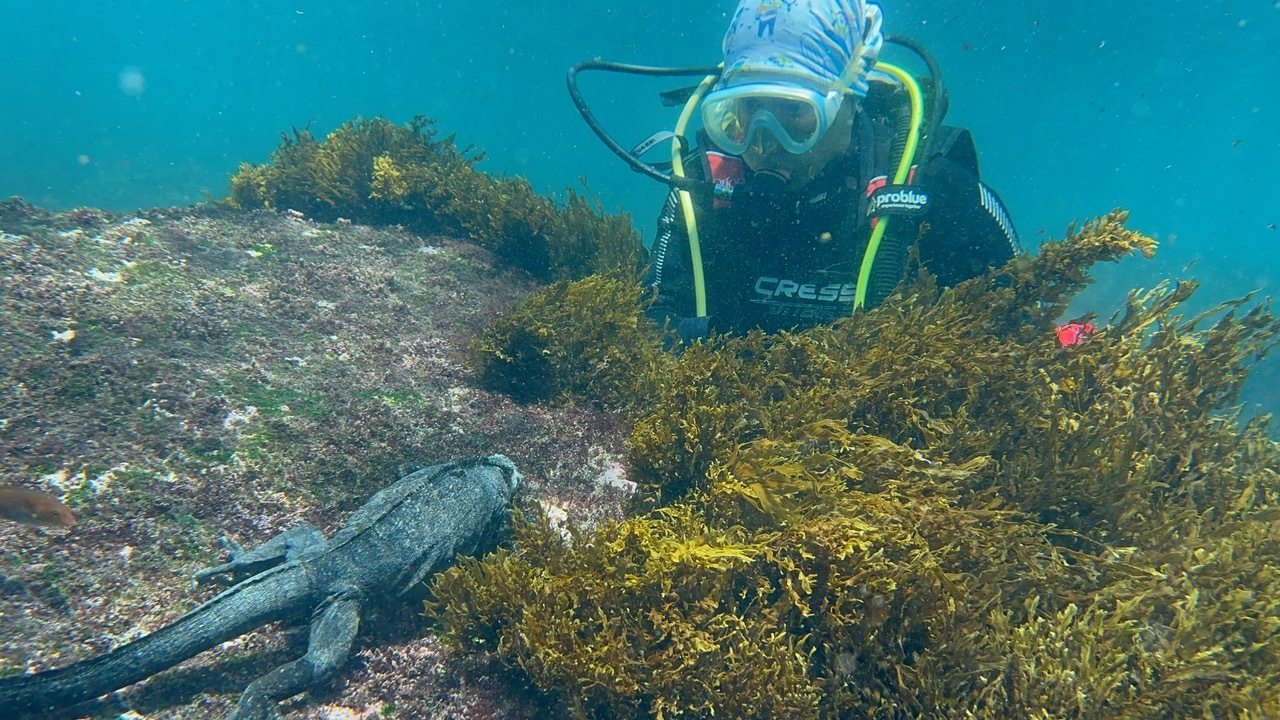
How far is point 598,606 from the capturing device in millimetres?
2725

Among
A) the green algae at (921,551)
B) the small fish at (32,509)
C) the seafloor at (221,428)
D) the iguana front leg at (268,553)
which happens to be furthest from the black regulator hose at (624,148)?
the small fish at (32,509)

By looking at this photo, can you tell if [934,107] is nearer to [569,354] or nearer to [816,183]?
[816,183]

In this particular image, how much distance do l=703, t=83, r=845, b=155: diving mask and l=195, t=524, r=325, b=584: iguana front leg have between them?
5127 mm

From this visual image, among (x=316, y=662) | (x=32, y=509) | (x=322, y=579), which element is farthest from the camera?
(x=322, y=579)

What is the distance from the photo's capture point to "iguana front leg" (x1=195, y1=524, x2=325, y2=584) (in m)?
3.07

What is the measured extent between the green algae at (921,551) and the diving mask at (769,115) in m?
2.19

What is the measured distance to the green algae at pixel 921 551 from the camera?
2.42m

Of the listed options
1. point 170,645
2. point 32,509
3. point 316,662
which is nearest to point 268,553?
point 170,645

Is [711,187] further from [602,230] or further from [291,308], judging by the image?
[291,308]

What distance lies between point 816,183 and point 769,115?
94cm

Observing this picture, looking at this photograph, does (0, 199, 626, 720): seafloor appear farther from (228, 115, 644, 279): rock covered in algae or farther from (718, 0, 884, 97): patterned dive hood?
(718, 0, 884, 97): patterned dive hood

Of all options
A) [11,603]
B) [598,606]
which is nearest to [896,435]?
[598,606]

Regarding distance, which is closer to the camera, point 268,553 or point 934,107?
point 268,553

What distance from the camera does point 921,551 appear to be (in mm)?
2572
